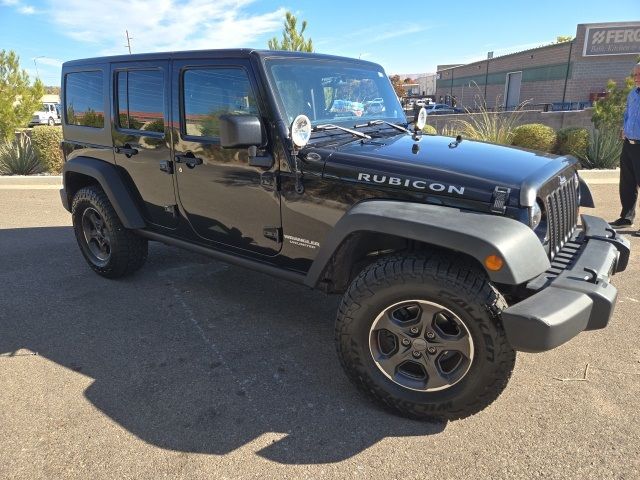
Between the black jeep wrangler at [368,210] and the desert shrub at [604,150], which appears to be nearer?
the black jeep wrangler at [368,210]

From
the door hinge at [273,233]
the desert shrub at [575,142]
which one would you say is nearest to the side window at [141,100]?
the door hinge at [273,233]

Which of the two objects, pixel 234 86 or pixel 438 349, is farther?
pixel 234 86

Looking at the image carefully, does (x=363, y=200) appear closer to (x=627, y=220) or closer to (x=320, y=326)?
(x=320, y=326)

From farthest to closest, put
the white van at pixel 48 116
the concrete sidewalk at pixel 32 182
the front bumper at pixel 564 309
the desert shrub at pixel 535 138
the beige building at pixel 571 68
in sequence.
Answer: the white van at pixel 48 116
the beige building at pixel 571 68
the desert shrub at pixel 535 138
the concrete sidewalk at pixel 32 182
the front bumper at pixel 564 309

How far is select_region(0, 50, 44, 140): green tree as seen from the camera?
11.0 metres

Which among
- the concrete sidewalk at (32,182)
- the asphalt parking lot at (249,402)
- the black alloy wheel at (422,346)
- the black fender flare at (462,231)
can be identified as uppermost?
the black fender flare at (462,231)

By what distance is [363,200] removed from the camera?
8.32 ft

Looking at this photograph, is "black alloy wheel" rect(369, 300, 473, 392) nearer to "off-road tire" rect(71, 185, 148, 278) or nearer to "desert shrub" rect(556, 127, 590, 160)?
"off-road tire" rect(71, 185, 148, 278)

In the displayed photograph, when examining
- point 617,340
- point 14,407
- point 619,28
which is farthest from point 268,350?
point 619,28

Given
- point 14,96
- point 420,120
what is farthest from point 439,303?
point 14,96

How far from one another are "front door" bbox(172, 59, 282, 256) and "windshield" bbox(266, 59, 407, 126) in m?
0.19

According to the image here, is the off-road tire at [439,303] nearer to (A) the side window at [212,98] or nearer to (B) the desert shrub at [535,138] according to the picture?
(A) the side window at [212,98]

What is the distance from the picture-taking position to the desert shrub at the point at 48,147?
10.1m

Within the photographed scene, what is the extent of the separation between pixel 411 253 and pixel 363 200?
15.4 inches
